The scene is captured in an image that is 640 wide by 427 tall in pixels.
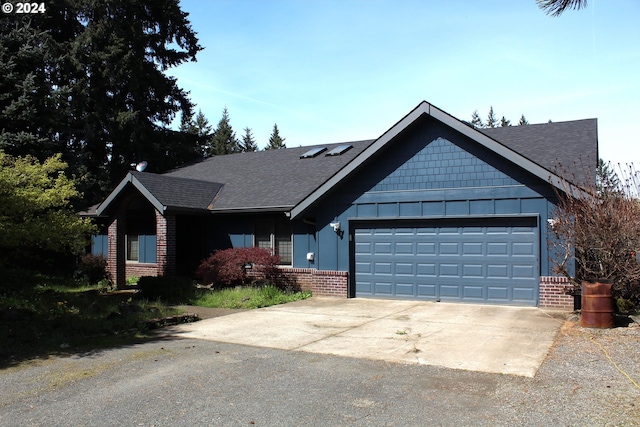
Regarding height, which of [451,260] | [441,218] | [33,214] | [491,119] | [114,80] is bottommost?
[451,260]

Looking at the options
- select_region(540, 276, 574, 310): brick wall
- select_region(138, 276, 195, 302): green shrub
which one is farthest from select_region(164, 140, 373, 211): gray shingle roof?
select_region(540, 276, 574, 310): brick wall

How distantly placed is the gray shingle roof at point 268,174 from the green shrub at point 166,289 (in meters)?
3.67

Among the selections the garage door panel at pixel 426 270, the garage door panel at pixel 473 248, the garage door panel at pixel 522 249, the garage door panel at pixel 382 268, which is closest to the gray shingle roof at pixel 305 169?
the garage door panel at pixel 522 249

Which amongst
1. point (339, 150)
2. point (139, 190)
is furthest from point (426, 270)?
point (139, 190)

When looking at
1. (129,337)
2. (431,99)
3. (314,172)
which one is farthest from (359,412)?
(314,172)

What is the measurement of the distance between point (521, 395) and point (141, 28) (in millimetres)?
32499

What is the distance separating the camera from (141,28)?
3247 centimetres

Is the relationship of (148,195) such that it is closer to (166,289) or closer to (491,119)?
(166,289)

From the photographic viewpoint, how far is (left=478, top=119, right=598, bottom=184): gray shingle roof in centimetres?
1334

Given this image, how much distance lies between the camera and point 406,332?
9914 mm

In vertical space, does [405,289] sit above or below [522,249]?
below

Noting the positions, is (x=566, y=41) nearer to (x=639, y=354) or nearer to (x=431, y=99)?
(x=639, y=354)

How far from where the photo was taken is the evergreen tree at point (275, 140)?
76.5 metres

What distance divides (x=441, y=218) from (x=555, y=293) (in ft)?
11.0
